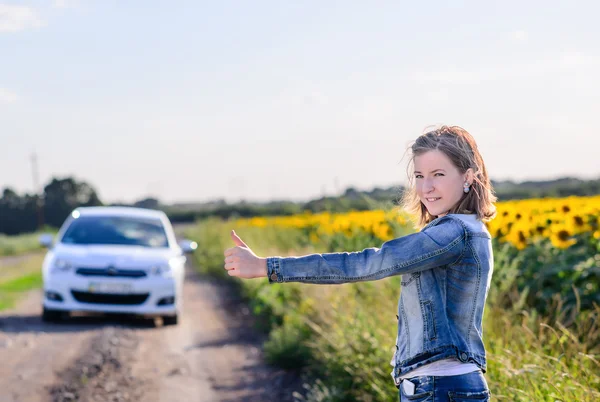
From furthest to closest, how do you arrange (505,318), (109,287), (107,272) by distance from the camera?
(107,272)
(109,287)
(505,318)

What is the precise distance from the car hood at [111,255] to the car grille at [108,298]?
387mm

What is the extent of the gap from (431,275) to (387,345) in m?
2.93

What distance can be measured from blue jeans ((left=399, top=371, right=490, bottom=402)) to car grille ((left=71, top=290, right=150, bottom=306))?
8072 mm

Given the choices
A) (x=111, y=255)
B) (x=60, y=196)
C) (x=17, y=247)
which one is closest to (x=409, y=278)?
(x=111, y=255)

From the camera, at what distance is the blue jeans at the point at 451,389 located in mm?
2676

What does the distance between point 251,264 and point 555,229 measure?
5.26 metres

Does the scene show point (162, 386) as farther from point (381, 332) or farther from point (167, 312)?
point (167, 312)

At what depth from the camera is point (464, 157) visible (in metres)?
2.75

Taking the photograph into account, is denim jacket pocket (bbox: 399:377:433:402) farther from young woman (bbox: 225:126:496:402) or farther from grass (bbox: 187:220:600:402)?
grass (bbox: 187:220:600:402)

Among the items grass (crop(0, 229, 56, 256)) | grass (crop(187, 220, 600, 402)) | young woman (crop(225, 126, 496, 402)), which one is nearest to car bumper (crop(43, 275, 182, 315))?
grass (crop(187, 220, 600, 402))

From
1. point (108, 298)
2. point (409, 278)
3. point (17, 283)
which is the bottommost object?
point (17, 283)

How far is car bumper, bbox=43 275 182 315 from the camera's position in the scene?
33.4 ft

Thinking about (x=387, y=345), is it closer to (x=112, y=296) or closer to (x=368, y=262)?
(x=368, y=262)

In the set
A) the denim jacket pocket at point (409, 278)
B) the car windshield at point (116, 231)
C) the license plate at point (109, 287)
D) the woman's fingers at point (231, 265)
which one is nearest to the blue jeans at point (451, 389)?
the denim jacket pocket at point (409, 278)
